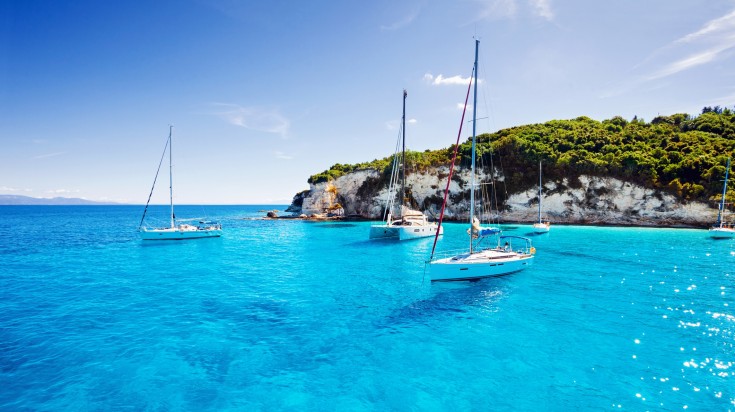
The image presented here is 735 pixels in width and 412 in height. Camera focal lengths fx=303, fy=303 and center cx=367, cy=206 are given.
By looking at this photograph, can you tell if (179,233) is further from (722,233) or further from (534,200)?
(722,233)

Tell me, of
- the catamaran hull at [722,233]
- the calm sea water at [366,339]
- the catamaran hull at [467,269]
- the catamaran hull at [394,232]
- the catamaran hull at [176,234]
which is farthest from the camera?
the catamaran hull at [176,234]

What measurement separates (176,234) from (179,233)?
15.1 inches

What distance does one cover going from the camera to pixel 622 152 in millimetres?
58719

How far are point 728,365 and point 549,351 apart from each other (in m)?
5.55

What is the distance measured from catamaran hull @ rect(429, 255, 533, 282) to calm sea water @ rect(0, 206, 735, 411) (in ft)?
2.26

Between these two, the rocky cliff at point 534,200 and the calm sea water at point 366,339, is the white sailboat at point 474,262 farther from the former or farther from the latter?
the rocky cliff at point 534,200

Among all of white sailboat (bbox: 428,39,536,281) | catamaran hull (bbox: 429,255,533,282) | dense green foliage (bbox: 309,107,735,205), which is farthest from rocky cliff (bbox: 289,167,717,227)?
catamaran hull (bbox: 429,255,533,282)

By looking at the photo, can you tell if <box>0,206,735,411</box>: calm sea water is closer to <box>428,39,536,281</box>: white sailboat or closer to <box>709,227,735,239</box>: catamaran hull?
<box>428,39,536,281</box>: white sailboat

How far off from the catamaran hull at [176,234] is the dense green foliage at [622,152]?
138ft

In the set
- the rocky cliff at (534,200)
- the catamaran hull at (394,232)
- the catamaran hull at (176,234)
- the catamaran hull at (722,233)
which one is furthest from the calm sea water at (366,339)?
the rocky cliff at (534,200)

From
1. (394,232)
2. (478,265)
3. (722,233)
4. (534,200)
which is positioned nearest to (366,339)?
(478,265)

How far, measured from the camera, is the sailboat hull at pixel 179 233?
1623 inches

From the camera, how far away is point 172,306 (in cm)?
1645

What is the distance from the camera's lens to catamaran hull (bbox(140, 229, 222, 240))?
41.2m
